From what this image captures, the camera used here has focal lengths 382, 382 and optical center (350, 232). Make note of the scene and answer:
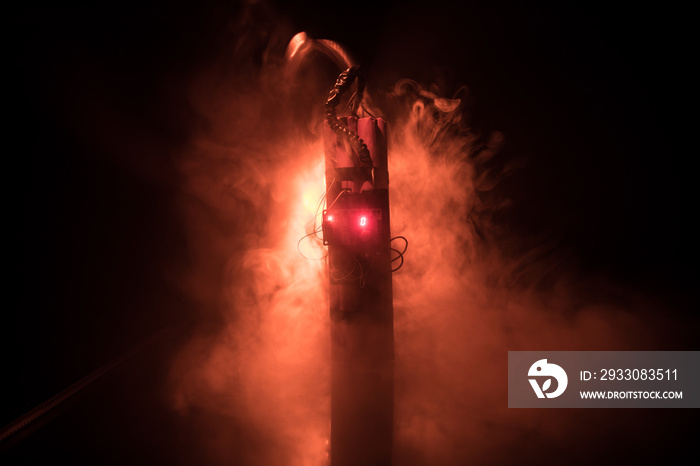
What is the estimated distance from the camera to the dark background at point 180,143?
4418mm

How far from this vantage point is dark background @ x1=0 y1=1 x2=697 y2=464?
14.5 ft

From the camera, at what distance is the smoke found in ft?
17.0

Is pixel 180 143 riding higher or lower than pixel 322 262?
higher

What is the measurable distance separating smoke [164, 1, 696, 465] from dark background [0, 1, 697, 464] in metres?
0.32

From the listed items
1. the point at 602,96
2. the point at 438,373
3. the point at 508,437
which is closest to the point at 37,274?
the point at 438,373

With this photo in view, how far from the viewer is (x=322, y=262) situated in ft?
17.9

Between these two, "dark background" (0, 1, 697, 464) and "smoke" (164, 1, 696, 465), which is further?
"smoke" (164, 1, 696, 465)

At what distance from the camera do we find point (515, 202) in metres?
5.99

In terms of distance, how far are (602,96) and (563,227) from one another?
6.70ft

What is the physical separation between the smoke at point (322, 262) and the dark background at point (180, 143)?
32 cm

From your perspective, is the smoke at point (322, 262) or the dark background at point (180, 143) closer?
the dark background at point (180, 143)

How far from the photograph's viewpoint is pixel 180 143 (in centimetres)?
593

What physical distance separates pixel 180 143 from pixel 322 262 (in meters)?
2.92

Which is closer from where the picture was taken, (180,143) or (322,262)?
(322,262)
